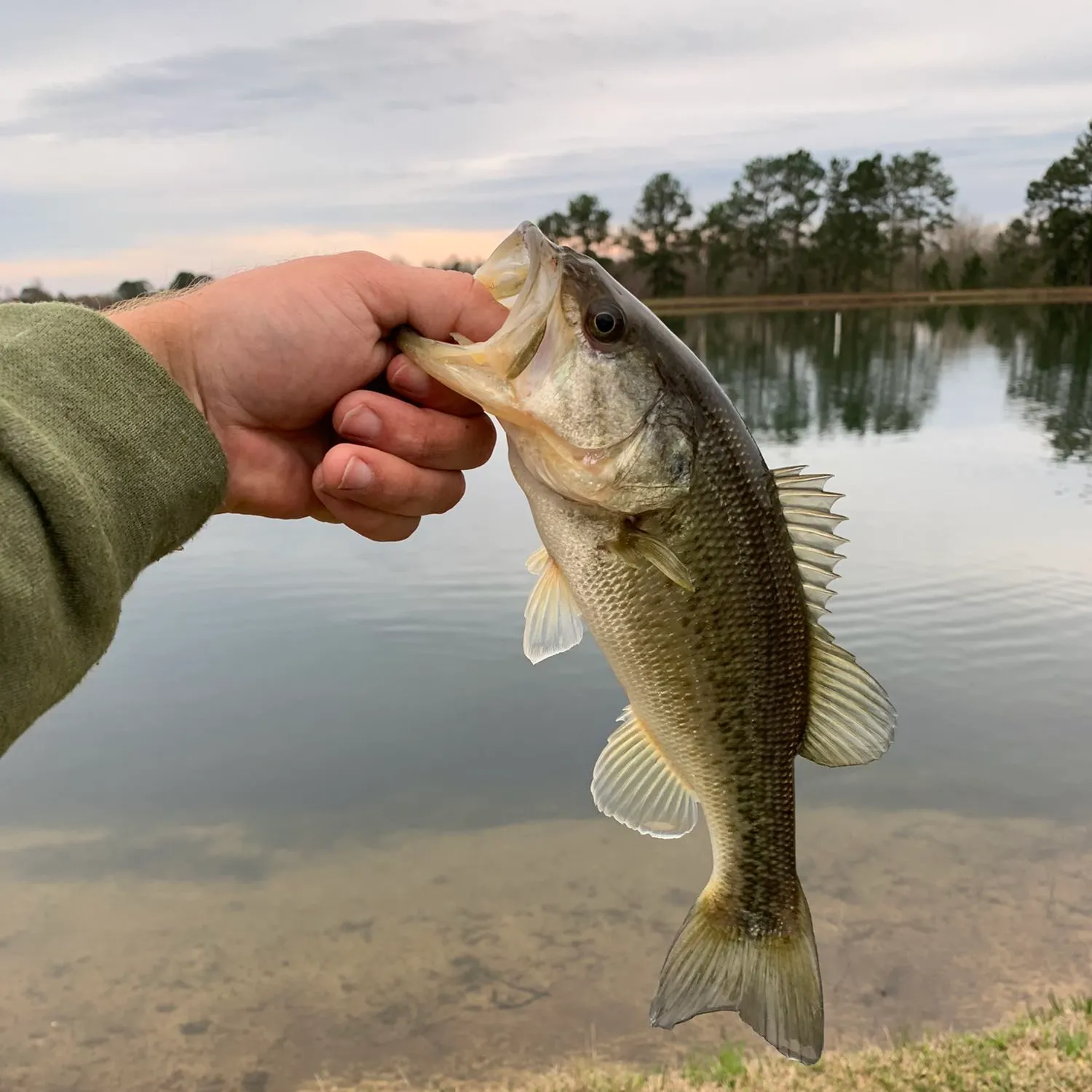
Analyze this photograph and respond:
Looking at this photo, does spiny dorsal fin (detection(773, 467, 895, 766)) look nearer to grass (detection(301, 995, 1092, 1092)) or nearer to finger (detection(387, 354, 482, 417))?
finger (detection(387, 354, 482, 417))

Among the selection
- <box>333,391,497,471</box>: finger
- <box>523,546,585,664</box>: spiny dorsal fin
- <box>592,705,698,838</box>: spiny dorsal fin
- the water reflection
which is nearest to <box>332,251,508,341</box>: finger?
<box>333,391,497,471</box>: finger

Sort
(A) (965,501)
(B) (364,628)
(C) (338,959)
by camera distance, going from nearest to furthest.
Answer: (C) (338,959) → (B) (364,628) → (A) (965,501)

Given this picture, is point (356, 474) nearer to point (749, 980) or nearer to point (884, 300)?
point (749, 980)

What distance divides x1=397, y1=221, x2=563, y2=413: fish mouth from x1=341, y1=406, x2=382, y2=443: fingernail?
0.34 m

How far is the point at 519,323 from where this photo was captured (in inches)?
82.5

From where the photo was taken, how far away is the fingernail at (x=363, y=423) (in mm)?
2475

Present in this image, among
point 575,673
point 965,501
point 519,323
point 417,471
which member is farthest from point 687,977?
point 965,501

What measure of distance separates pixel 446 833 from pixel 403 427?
4.85 meters

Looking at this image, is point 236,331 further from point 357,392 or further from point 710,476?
point 710,476

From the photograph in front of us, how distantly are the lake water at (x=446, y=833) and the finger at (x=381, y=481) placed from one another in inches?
123

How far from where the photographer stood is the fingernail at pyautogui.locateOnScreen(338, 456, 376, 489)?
246 centimetres

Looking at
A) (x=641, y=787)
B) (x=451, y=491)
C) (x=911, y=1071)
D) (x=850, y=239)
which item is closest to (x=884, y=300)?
(x=850, y=239)

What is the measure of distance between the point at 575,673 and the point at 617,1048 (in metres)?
4.48

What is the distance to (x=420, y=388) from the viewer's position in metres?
2.51
